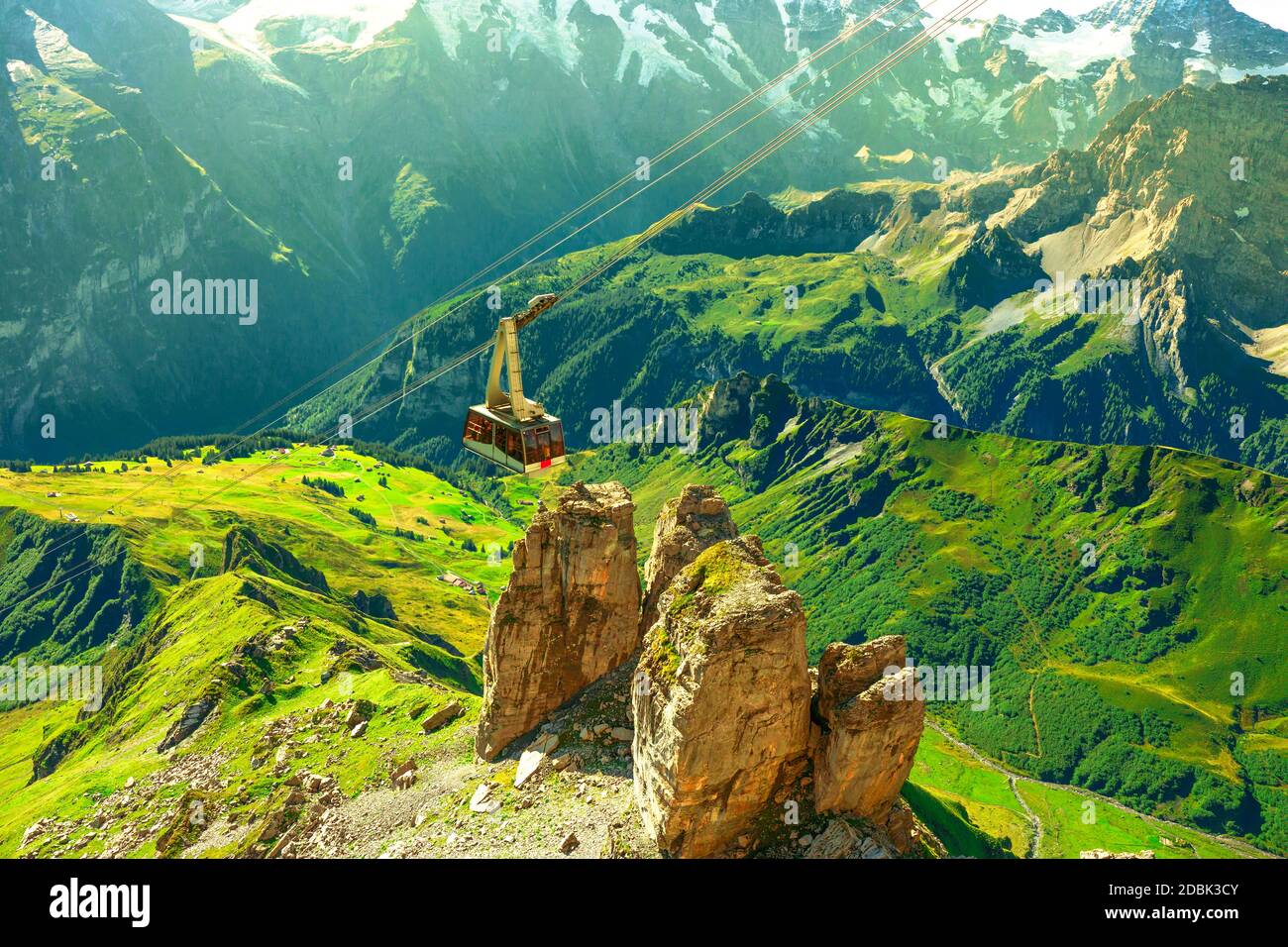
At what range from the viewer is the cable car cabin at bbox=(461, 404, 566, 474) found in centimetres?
8562

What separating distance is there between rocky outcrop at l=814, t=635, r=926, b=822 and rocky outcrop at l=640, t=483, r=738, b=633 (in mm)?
31124

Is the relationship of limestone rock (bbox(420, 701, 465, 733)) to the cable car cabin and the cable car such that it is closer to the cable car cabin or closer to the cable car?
the cable car

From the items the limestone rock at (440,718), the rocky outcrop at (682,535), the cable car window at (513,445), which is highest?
the cable car window at (513,445)

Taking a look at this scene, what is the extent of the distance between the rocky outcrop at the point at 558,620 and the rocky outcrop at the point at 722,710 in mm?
26884

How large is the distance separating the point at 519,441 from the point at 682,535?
34.2 meters

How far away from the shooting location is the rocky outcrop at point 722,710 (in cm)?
7575

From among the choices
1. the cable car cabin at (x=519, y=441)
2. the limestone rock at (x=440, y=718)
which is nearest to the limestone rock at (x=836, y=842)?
the cable car cabin at (x=519, y=441)

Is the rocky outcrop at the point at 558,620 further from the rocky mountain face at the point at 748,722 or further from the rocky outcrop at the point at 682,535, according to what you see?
the rocky mountain face at the point at 748,722

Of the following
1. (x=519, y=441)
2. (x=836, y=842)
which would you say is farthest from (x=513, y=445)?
(x=836, y=842)

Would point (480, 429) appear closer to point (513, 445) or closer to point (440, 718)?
point (513, 445)

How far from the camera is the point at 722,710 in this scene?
76.1 metres

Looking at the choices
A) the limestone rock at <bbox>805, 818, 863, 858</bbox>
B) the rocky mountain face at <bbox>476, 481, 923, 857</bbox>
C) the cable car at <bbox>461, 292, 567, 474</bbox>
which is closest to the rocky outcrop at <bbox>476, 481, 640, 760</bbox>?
the rocky mountain face at <bbox>476, 481, 923, 857</bbox>
